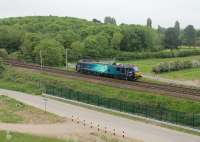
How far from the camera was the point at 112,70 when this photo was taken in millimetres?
71688

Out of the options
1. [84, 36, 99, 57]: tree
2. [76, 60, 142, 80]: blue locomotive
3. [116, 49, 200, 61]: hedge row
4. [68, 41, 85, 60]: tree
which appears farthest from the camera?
[116, 49, 200, 61]: hedge row

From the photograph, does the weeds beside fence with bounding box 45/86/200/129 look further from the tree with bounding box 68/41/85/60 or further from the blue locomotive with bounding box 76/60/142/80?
the tree with bounding box 68/41/85/60

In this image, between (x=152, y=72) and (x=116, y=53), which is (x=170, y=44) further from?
(x=152, y=72)

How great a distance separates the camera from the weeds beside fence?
4924 cm

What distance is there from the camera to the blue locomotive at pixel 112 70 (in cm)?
6912

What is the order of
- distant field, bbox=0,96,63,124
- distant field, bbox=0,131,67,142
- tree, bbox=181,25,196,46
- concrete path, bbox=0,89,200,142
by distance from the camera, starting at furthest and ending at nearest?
tree, bbox=181,25,196,46
distant field, bbox=0,96,63,124
concrete path, bbox=0,89,200,142
distant field, bbox=0,131,67,142

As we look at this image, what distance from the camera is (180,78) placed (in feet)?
262

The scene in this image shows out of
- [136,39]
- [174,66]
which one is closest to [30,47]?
[174,66]

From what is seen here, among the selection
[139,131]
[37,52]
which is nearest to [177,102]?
[139,131]

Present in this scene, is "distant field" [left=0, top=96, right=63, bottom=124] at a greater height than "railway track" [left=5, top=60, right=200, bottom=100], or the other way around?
"railway track" [left=5, top=60, right=200, bottom=100]

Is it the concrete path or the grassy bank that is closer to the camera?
the concrete path

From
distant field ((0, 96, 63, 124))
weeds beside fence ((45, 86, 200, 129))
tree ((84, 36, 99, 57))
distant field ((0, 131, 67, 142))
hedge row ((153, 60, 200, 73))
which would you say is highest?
tree ((84, 36, 99, 57))

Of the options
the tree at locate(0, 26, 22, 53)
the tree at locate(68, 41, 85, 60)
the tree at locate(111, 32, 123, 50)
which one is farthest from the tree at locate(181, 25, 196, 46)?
the tree at locate(0, 26, 22, 53)

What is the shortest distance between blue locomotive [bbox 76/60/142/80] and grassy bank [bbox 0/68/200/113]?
5.56m
